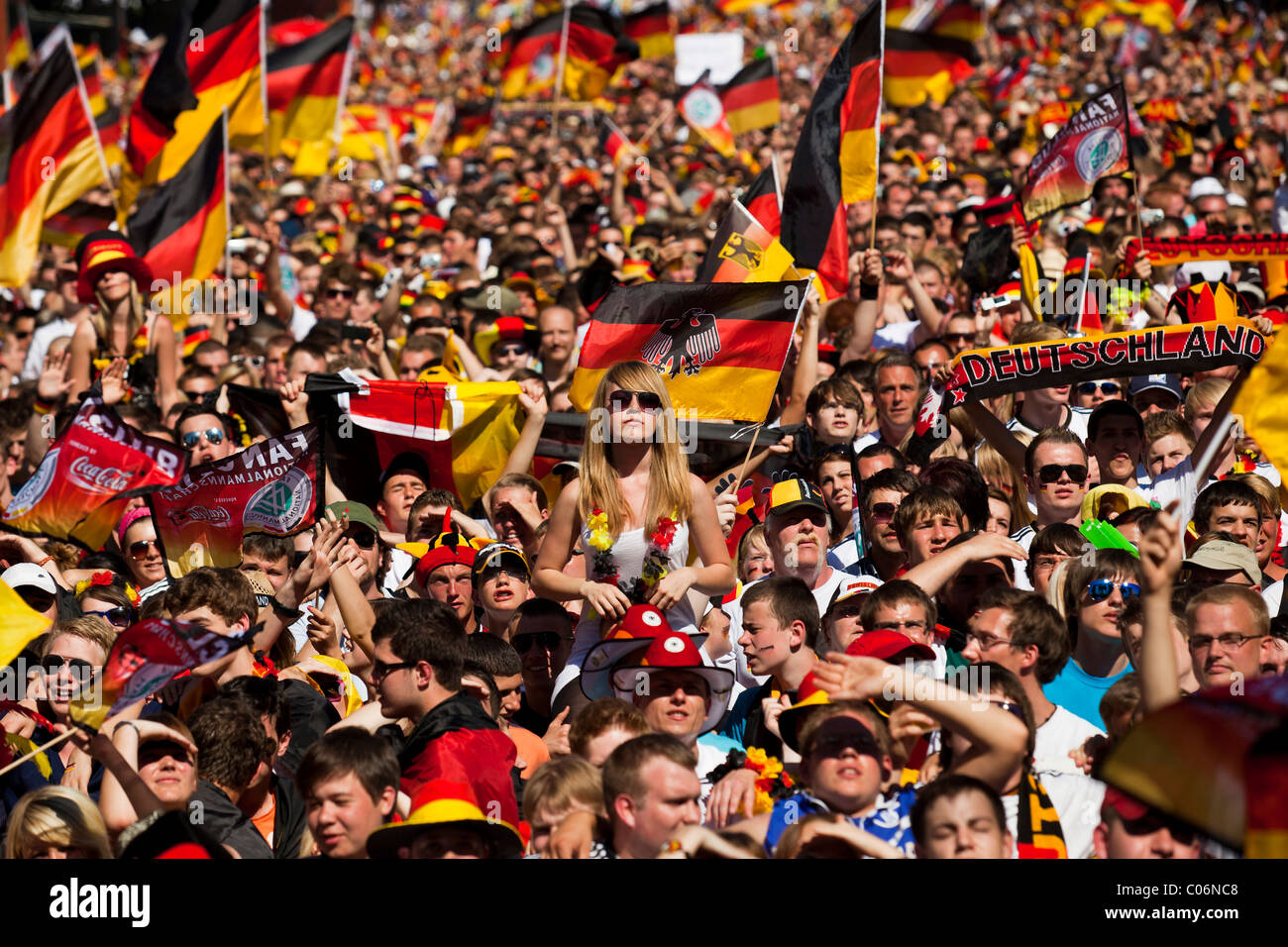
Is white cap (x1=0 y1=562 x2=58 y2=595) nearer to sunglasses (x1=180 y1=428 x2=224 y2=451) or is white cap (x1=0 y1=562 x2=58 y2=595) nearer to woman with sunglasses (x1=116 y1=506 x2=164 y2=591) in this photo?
woman with sunglasses (x1=116 y1=506 x2=164 y2=591)

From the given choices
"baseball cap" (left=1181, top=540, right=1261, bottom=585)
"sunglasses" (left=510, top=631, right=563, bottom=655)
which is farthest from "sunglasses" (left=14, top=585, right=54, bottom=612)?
"baseball cap" (left=1181, top=540, right=1261, bottom=585)

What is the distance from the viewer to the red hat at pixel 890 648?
5.43m

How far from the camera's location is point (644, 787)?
4.78m

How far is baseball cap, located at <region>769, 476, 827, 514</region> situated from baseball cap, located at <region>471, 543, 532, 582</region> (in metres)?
1.12

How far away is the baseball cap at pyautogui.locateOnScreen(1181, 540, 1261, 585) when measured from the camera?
6.54 meters

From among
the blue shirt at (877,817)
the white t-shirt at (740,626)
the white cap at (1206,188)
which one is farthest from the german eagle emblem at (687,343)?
the white cap at (1206,188)

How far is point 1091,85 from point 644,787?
59.8 feet

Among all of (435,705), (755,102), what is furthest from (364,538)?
(755,102)

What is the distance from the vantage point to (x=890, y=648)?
215 inches

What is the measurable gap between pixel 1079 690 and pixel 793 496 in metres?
1.61

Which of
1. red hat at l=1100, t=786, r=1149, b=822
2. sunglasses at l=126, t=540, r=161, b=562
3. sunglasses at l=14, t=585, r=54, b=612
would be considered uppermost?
sunglasses at l=126, t=540, r=161, b=562

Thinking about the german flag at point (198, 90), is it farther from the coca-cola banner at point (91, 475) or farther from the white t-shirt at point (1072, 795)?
the white t-shirt at point (1072, 795)
